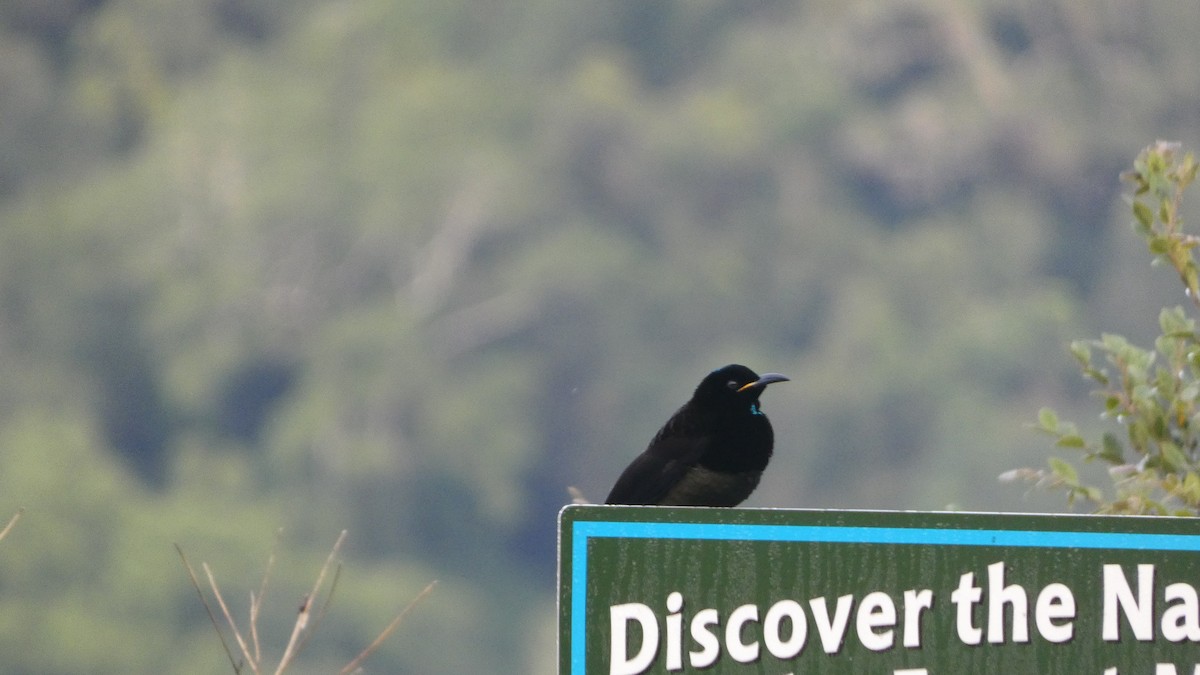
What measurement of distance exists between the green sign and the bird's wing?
1479 mm

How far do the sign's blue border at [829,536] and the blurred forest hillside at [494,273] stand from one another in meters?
29.1

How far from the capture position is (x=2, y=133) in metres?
40.5

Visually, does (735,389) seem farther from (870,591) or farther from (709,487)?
(870,591)

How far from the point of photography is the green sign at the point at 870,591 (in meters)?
1.75

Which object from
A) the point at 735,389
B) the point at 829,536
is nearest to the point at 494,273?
the point at 735,389

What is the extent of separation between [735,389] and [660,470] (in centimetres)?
20

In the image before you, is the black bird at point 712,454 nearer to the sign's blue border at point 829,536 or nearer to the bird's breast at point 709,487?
the bird's breast at point 709,487

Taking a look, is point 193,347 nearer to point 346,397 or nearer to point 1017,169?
point 346,397

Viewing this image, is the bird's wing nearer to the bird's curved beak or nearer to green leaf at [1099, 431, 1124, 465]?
the bird's curved beak

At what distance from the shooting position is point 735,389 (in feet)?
10.9

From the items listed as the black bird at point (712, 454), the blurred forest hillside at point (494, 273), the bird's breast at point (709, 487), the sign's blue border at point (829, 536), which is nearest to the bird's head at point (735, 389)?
the black bird at point (712, 454)

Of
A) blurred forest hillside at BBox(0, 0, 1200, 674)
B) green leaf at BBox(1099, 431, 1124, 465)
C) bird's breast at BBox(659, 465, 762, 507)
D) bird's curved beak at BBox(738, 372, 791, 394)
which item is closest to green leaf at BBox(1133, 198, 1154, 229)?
green leaf at BBox(1099, 431, 1124, 465)

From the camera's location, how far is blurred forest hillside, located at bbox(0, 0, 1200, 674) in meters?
33.0

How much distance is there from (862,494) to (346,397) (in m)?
9.54
